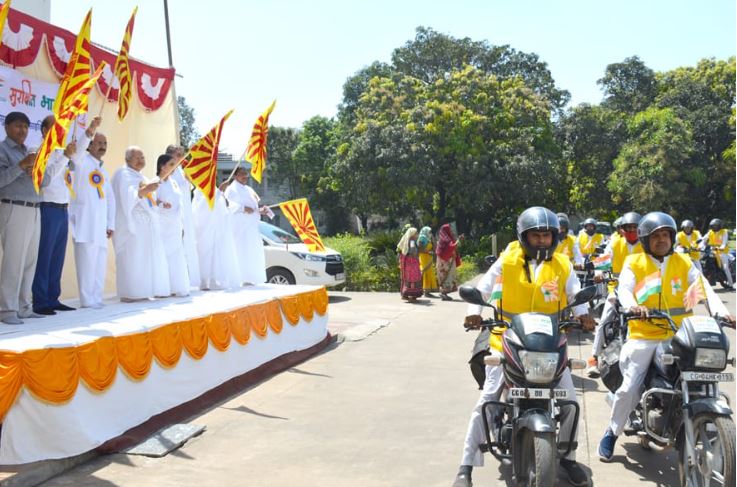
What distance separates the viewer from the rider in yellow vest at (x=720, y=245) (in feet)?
60.0

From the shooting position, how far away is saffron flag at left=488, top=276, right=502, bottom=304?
453 centimetres

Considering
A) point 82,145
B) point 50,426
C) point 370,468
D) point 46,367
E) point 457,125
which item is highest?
point 457,125

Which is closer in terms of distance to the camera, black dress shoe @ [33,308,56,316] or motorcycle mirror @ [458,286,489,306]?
motorcycle mirror @ [458,286,489,306]

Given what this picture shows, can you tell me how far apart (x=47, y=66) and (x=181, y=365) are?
390cm

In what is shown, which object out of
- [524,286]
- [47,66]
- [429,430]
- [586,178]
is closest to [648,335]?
[524,286]

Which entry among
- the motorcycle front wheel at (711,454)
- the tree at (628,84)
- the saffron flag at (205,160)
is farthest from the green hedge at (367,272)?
the tree at (628,84)

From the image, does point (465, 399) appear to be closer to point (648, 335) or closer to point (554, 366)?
point (648, 335)

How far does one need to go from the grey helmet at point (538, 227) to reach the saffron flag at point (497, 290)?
0.25 meters

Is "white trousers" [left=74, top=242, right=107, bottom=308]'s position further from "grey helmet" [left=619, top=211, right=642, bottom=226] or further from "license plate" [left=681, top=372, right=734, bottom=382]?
"grey helmet" [left=619, top=211, right=642, bottom=226]

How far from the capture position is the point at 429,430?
593 cm

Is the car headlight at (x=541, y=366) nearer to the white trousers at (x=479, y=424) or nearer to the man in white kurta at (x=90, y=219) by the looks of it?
the white trousers at (x=479, y=424)

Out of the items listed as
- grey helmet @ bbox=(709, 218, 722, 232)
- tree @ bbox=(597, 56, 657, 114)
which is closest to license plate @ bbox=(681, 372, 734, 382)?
grey helmet @ bbox=(709, 218, 722, 232)

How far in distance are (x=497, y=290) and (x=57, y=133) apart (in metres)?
3.57

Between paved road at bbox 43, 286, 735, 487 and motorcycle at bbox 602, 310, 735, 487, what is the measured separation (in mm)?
472
